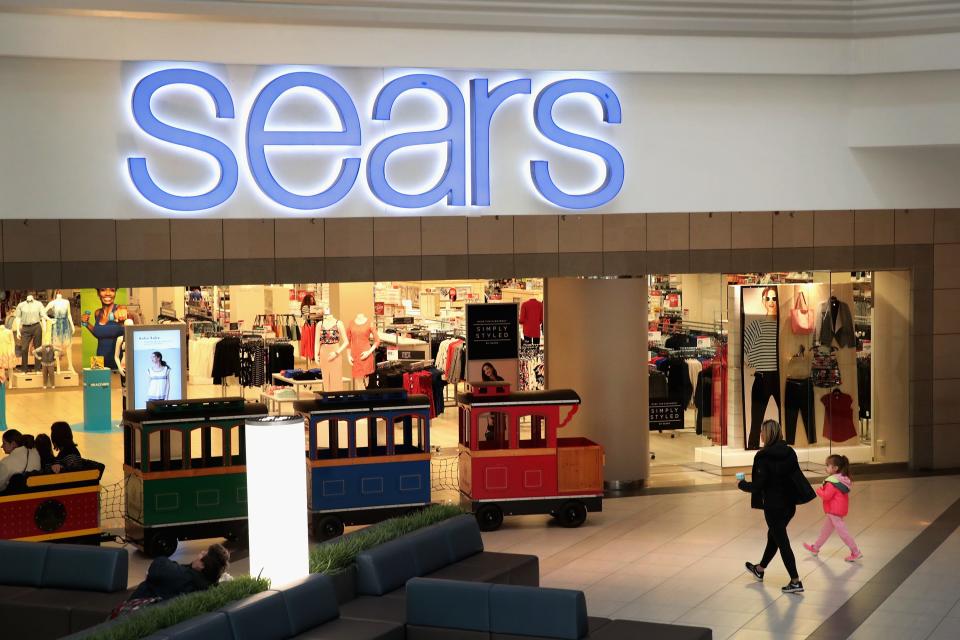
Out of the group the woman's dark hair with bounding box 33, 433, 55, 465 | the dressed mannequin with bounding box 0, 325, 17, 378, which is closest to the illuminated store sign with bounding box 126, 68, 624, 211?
the woman's dark hair with bounding box 33, 433, 55, 465

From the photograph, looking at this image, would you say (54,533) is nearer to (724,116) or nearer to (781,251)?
(724,116)

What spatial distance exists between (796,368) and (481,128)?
23.0 ft

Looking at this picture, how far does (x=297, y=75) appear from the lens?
10820 mm

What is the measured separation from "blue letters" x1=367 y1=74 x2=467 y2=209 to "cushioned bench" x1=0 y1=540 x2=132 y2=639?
3.90m

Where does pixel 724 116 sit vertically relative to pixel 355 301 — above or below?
above

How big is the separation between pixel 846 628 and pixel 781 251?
7.17 meters

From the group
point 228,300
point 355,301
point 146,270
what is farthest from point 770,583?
point 228,300

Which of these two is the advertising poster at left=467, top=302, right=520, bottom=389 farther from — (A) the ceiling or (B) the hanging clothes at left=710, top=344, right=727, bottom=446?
(A) the ceiling

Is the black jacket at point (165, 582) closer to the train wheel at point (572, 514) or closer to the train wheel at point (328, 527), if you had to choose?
the train wheel at point (328, 527)

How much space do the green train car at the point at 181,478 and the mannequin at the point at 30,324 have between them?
10739 millimetres

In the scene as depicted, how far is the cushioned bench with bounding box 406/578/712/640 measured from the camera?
25.5 ft

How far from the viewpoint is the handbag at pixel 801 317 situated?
16250mm

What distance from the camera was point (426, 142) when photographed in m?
11.2

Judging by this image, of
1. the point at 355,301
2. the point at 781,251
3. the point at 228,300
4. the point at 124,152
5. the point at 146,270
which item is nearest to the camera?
the point at 124,152
